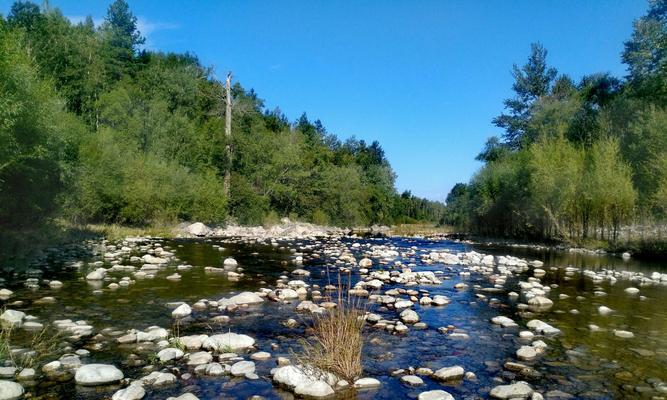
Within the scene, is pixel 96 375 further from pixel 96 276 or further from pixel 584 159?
pixel 584 159

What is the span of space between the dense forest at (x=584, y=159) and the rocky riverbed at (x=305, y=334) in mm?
13247

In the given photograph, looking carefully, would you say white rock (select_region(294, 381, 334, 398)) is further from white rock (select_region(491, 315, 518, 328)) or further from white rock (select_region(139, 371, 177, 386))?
white rock (select_region(491, 315, 518, 328))

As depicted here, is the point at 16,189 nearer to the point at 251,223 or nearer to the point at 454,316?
the point at 454,316

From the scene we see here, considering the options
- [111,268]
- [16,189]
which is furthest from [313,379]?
[16,189]

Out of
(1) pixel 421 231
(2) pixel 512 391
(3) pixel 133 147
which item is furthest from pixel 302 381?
(1) pixel 421 231

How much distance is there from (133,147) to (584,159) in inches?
1363

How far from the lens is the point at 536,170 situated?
35094mm

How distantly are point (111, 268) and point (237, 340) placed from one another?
33.9 ft

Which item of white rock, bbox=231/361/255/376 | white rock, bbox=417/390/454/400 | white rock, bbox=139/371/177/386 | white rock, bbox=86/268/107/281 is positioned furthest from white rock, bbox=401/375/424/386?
white rock, bbox=86/268/107/281

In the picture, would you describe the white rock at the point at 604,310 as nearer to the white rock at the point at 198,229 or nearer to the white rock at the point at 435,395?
the white rock at the point at 435,395

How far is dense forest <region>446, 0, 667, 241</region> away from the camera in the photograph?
27.6m

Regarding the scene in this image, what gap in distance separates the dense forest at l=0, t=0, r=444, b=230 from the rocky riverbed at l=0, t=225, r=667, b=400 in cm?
447

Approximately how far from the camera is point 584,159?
31453mm

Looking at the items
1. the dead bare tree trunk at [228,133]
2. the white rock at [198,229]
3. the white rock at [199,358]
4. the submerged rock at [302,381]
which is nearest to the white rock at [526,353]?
→ the submerged rock at [302,381]
